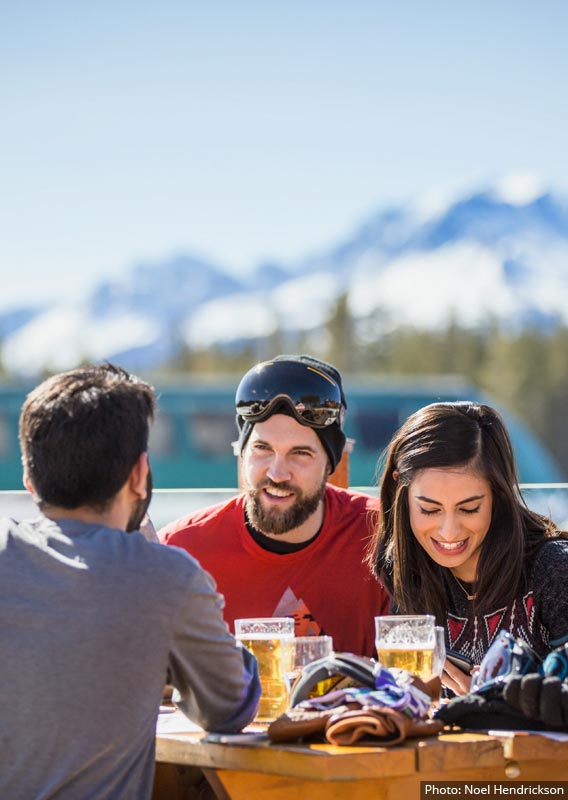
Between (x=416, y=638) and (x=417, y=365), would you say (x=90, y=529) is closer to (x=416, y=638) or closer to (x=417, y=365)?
(x=416, y=638)

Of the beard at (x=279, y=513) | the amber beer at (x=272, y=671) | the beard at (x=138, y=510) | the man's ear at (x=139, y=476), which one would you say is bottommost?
the amber beer at (x=272, y=671)

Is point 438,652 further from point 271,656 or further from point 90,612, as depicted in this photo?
point 90,612

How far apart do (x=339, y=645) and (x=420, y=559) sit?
471mm

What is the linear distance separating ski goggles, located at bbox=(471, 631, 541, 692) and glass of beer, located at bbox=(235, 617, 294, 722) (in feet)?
1.68

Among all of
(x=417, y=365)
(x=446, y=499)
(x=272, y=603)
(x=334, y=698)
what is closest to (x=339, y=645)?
(x=272, y=603)

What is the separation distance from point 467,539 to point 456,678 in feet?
1.94

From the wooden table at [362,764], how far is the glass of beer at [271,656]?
0.28 m

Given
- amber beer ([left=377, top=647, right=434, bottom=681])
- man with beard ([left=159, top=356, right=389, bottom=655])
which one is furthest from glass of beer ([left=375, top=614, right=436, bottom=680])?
man with beard ([left=159, top=356, right=389, bottom=655])

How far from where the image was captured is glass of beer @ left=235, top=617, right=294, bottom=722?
3.15 meters

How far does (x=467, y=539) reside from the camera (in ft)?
13.0

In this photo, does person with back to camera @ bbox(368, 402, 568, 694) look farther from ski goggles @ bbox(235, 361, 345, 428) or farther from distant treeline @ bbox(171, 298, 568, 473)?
distant treeline @ bbox(171, 298, 568, 473)

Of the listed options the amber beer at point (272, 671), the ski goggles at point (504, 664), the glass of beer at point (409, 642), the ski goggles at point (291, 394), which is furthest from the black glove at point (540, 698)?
the ski goggles at point (291, 394)

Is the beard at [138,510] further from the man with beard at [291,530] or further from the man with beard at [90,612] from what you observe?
the man with beard at [291,530]

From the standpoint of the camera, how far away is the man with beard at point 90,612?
2.61 metres
